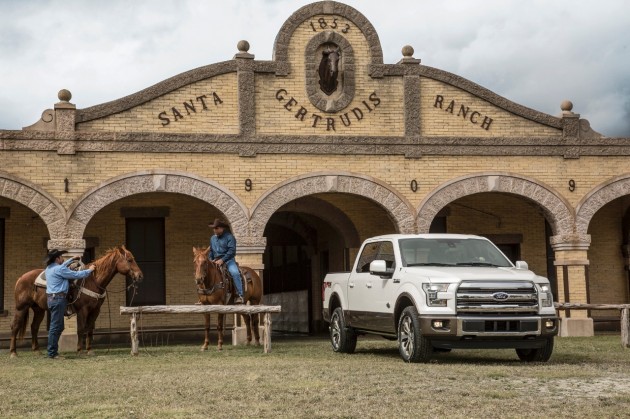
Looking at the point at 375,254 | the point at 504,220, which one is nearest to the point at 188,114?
the point at 375,254

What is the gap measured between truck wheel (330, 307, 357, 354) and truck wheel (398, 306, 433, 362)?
205 cm

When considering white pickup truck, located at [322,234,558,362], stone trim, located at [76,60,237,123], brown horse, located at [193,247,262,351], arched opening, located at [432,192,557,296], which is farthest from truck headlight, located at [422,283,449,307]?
arched opening, located at [432,192,557,296]

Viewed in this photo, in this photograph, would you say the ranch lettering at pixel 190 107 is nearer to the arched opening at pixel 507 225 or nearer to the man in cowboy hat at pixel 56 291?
the man in cowboy hat at pixel 56 291

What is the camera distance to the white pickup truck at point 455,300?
1207 cm

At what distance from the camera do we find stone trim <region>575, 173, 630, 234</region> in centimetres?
2131

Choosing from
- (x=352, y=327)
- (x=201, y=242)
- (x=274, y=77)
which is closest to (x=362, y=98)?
(x=274, y=77)

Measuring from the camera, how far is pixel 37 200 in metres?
18.9

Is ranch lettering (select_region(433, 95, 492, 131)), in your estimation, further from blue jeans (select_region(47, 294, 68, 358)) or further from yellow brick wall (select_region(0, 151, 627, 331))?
blue jeans (select_region(47, 294, 68, 358))

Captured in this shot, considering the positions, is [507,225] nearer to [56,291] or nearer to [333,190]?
[333,190]

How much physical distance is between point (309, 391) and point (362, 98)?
1233 cm

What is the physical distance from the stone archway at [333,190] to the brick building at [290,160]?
3cm

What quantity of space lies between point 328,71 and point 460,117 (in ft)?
10.5

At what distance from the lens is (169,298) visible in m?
22.0

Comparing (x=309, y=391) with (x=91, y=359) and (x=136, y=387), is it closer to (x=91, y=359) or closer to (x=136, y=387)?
(x=136, y=387)
